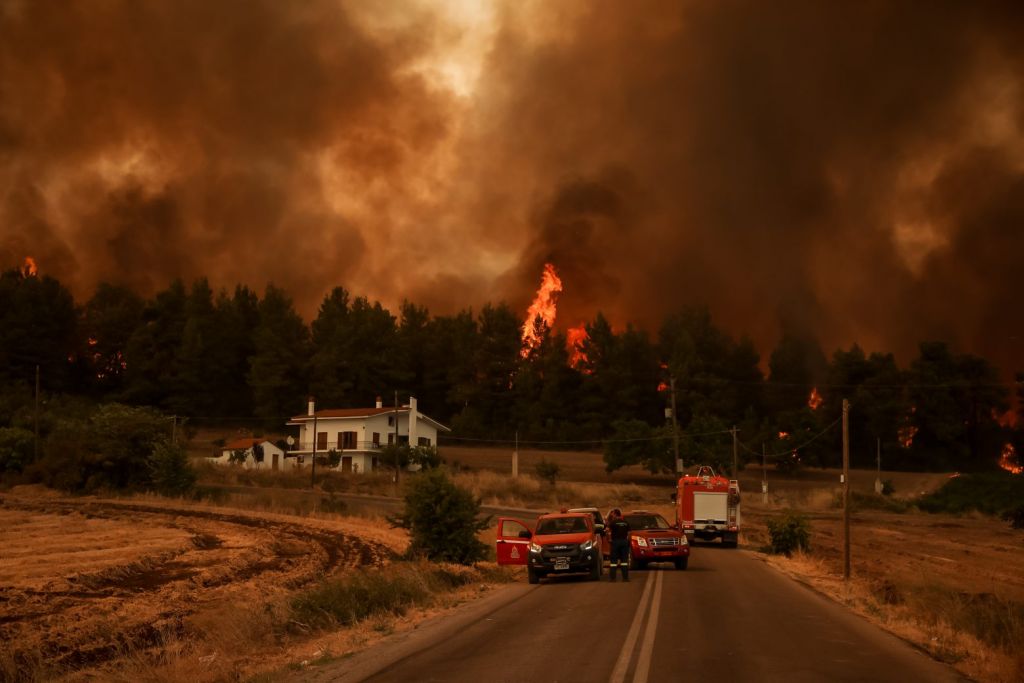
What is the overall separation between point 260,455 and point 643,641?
3252 inches

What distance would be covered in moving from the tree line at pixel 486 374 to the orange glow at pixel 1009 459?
1.32 metres

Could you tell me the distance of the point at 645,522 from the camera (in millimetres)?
31281

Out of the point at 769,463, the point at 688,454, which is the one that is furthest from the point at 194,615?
the point at 769,463

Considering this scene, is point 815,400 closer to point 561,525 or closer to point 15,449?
point 15,449

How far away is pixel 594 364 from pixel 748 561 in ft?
280

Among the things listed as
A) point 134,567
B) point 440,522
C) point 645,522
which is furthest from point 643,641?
point 134,567

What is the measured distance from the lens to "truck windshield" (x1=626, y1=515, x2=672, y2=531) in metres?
31.0

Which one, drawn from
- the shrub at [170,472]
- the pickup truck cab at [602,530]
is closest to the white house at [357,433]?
the shrub at [170,472]

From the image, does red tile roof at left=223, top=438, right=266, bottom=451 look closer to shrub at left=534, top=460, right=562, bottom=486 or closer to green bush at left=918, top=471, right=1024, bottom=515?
shrub at left=534, top=460, right=562, bottom=486

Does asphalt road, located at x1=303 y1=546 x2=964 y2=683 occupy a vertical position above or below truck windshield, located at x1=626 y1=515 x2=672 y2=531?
below

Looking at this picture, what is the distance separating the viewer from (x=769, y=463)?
10031cm

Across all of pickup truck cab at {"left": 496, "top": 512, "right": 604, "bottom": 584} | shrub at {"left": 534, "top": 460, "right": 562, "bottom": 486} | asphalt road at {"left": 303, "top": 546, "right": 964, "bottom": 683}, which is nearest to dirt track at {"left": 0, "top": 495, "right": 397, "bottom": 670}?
asphalt road at {"left": 303, "top": 546, "right": 964, "bottom": 683}

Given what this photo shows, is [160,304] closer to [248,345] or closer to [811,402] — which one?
[248,345]

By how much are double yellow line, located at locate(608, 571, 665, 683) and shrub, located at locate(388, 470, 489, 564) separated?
8.12 metres
